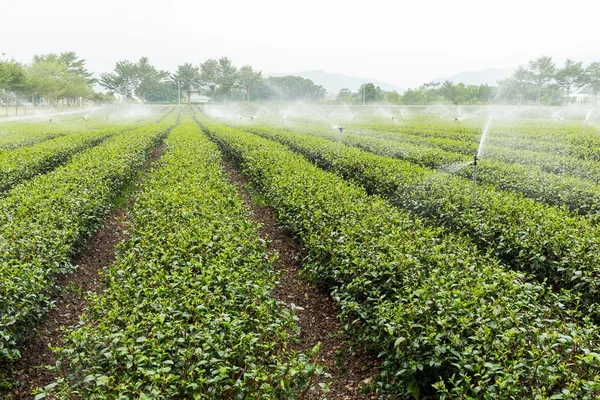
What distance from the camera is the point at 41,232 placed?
5059 mm

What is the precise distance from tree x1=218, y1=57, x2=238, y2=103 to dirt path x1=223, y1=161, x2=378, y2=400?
98863 mm

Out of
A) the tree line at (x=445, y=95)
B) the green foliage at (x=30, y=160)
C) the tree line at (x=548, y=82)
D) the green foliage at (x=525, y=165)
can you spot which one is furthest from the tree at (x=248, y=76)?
the green foliage at (x=30, y=160)

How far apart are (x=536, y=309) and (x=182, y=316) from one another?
8.71 feet

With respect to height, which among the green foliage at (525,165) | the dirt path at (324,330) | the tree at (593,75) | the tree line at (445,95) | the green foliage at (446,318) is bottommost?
the dirt path at (324,330)

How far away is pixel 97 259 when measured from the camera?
710 centimetres

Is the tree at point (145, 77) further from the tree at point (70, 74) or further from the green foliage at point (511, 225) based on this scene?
the green foliage at point (511, 225)

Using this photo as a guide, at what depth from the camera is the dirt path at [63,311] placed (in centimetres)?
406

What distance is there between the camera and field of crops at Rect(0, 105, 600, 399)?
2.68 metres

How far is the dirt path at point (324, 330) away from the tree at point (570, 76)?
3008 inches

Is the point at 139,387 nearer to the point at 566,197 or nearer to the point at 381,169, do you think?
the point at 566,197

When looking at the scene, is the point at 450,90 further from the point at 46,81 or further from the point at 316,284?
the point at 316,284

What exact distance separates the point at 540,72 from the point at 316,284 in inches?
2817

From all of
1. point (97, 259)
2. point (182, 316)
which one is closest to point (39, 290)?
point (182, 316)

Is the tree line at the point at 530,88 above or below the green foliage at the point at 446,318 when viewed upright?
above
